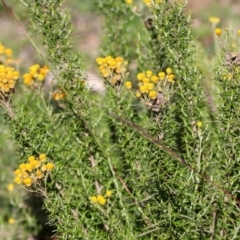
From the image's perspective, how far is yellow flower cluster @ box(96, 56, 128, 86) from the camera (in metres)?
2.68

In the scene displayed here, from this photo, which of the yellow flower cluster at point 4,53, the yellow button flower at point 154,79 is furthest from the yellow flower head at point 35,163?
the yellow flower cluster at point 4,53

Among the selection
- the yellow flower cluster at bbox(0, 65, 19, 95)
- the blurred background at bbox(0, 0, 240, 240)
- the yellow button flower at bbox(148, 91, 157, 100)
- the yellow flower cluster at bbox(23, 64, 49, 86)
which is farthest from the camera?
the blurred background at bbox(0, 0, 240, 240)

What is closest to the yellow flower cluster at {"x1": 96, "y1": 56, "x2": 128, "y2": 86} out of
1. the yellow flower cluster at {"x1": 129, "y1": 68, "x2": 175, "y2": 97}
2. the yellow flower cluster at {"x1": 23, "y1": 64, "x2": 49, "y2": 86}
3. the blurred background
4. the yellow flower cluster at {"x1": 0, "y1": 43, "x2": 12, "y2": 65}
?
the yellow flower cluster at {"x1": 129, "y1": 68, "x2": 175, "y2": 97}

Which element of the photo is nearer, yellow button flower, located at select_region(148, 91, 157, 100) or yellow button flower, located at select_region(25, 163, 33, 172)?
yellow button flower, located at select_region(148, 91, 157, 100)

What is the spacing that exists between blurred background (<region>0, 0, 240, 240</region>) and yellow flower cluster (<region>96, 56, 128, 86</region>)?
4.11 ft

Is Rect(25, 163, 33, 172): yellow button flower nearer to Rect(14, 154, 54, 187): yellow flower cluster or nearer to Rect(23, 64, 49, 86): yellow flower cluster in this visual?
Rect(14, 154, 54, 187): yellow flower cluster

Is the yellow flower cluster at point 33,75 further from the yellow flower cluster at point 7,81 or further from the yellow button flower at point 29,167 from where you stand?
the yellow button flower at point 29,167

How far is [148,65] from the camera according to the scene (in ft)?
11.6

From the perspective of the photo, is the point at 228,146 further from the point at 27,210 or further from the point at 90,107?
the point at 27,210

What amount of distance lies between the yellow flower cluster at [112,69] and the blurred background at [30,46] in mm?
1253

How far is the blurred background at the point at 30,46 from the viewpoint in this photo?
12.6ft

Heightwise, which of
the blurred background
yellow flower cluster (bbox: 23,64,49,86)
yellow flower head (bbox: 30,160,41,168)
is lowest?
the blurred background

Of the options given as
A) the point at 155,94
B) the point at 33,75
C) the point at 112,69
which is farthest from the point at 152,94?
the point at 33,75

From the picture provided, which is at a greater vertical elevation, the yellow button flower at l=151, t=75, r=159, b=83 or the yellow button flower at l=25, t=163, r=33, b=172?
the yellow button flower at l=151, t=75, r=159, b=83
